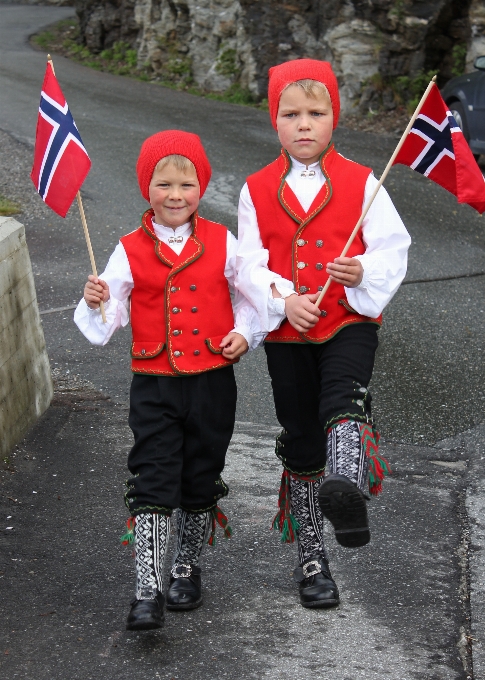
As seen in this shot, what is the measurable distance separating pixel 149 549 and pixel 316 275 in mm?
1035

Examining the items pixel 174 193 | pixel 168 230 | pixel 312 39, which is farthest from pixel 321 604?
pixel 312 39

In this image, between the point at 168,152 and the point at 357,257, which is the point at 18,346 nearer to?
the point at 168,152

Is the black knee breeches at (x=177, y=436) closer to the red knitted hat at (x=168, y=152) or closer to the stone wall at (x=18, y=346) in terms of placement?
the red knitted hat at (x=168, y=152)

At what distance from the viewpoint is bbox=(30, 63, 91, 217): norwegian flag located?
12.3ft

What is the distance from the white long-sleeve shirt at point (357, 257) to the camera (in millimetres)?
3254

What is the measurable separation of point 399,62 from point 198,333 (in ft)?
35.7

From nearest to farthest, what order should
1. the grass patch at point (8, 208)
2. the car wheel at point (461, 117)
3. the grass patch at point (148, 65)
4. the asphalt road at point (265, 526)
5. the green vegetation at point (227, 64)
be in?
the asphalt road at point (265, 526), the grass patch at point (8, 208), the car wheel at point (461, 117), the grass patch at point (148, 65), the green vegetation at point (227, 64)

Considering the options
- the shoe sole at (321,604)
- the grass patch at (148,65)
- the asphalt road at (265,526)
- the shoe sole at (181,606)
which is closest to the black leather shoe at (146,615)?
the asphalt road at (265,526)

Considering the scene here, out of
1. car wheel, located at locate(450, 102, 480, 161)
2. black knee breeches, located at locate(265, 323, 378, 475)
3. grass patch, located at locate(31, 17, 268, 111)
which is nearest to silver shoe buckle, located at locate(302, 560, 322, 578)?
black knee breeches, located at locate(265, 323, 378, 475)

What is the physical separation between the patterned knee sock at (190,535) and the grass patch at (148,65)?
1144 centimetres

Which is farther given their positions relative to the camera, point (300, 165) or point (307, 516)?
point (307, 516)

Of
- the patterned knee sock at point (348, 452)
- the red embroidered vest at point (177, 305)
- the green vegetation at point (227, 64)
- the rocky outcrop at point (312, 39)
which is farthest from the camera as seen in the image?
the green vegetation at point (227, 64)

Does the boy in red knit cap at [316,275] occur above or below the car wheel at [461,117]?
above

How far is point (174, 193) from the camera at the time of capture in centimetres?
331
